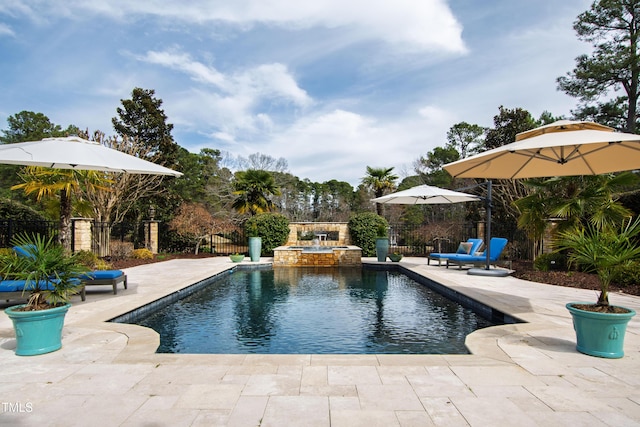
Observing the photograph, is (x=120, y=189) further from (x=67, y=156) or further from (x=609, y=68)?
(x=609, y=68)

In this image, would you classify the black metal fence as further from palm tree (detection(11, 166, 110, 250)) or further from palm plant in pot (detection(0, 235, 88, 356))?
palm plant in pot (detection(0, 235, 88, 356))

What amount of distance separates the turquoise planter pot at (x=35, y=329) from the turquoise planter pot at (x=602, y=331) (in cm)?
525

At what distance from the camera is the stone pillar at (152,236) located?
15.6 metres

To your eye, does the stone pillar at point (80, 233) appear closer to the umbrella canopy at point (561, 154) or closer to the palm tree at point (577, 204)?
the umbrella canopy at point (561, 154)

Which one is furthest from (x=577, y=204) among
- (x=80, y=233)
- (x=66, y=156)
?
(x=80, y=233)

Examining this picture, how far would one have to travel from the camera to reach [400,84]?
575 inches

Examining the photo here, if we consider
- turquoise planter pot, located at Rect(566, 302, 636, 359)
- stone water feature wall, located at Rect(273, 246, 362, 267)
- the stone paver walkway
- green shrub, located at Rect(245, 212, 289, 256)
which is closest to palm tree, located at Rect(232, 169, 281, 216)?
green shrub, located at Rect(245, 212, 289, 256)

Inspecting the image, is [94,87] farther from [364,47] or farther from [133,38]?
[364,47]

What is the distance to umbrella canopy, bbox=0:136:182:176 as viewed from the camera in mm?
5430

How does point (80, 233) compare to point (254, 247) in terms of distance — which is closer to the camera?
point (80, 233)

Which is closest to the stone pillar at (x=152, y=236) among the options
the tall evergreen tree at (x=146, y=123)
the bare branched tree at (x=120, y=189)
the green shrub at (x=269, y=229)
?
the bare branched tree at (x=120, y=189)

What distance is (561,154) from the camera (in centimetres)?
612

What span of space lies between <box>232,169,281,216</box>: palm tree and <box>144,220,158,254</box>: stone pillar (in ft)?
12.7

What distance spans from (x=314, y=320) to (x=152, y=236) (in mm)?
12037
